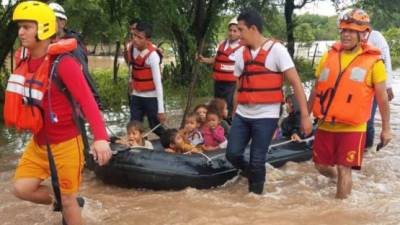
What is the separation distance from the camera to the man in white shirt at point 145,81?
6195 mm

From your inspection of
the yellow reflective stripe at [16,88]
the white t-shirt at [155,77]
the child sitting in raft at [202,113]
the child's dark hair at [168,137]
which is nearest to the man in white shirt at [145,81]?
the white t-shirt at [155,77]

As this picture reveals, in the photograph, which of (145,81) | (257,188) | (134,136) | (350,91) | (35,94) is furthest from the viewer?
(145,81)

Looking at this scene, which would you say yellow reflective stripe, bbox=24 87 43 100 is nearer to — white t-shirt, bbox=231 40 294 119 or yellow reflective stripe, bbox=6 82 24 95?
yellow reflective stripe, bbox=6 82 24 95

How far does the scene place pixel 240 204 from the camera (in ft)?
17.1

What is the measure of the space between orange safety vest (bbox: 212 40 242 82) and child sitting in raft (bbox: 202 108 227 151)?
162 centimetres

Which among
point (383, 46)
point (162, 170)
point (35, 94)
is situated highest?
point (383, 46)

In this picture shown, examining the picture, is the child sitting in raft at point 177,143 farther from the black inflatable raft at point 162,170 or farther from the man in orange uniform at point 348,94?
the man in orange uniform at point 348,94

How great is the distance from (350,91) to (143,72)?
2.49 m

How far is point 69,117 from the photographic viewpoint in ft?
11.6

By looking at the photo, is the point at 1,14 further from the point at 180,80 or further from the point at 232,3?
the point at 232,3

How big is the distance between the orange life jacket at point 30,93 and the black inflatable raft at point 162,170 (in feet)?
6.87

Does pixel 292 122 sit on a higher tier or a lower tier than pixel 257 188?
higher

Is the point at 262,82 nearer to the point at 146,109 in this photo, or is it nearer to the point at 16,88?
the point at 146,109

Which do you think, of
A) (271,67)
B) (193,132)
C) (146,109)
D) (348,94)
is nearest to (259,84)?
(271,67)
